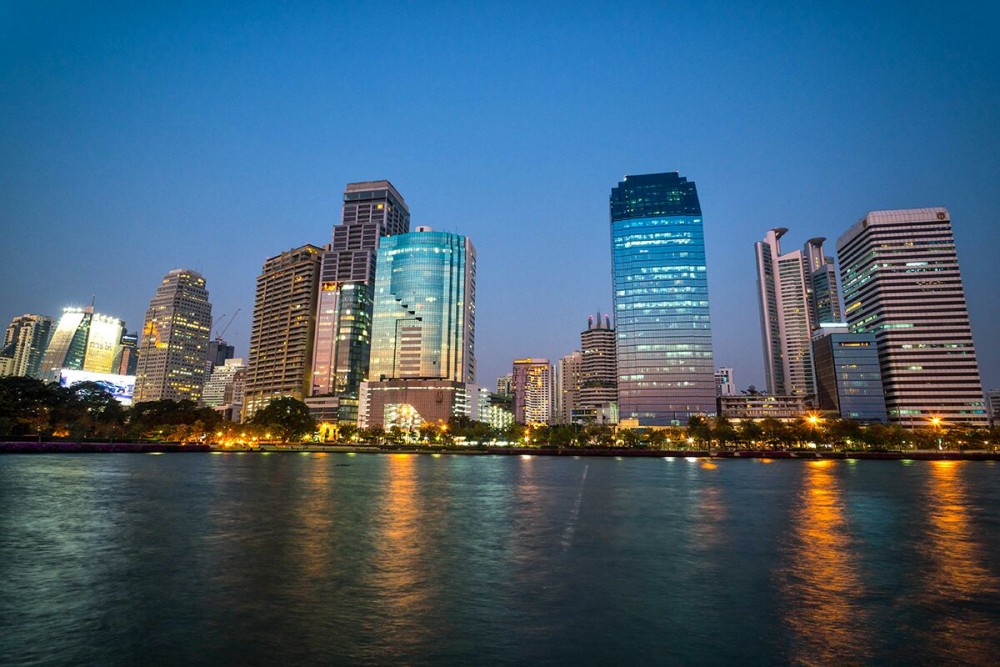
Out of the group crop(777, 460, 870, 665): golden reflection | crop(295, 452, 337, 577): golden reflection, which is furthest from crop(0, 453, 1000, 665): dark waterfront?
crop(295, 452, 337, 577): golden reflection

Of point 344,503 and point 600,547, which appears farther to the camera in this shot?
point 344,503

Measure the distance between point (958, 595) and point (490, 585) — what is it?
1632 centimetres

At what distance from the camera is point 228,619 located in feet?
49.5

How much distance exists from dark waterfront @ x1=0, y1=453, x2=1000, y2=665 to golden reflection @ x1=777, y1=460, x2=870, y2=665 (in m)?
0.09

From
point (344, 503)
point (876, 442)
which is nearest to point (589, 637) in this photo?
point (344, 503)

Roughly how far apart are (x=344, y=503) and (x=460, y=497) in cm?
1103

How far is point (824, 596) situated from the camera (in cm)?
1806

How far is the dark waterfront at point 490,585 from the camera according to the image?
13.1 meters

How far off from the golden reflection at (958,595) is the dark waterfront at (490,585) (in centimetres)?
11

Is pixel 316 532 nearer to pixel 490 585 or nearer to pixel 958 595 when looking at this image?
pixel 490 585

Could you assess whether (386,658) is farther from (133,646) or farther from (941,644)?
(941,644)

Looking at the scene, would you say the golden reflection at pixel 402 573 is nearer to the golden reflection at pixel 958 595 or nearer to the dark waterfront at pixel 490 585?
the dark waterfront at pixel 490 585

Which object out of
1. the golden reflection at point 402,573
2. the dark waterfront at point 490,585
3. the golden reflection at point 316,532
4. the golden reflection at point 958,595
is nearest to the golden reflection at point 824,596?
the dark waterfront at point 490,585

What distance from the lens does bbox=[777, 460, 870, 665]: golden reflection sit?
1316 centimetres
